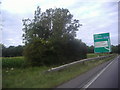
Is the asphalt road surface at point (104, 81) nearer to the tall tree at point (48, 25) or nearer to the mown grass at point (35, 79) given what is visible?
the mown grass at point (35, 79)

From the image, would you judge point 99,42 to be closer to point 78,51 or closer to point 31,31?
point 78,51

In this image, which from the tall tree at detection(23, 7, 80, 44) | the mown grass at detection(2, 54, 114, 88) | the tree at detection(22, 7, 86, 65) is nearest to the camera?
the mown grass at detection(2, 54, 114, 88)

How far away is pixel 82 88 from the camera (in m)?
8.42

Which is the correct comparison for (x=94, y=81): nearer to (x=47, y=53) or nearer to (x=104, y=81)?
(x=104, y=81)

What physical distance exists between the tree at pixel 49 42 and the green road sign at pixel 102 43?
2726 mm

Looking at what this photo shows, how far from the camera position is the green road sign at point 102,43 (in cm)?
3188

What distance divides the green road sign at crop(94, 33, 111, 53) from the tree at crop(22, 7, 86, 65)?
2.73m

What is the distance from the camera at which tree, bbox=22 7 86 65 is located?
2328 centimetres

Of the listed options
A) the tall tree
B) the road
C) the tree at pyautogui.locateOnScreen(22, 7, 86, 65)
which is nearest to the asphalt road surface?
the road

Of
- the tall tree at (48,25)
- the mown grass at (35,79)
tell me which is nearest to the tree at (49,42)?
the tall tree at (48,25)

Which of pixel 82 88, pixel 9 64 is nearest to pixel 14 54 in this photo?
pixel 9 64

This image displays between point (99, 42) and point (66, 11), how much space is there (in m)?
19.2

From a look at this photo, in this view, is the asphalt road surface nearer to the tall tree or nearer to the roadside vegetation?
the roadside vegetation

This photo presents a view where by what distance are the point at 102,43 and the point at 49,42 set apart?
11.6m
